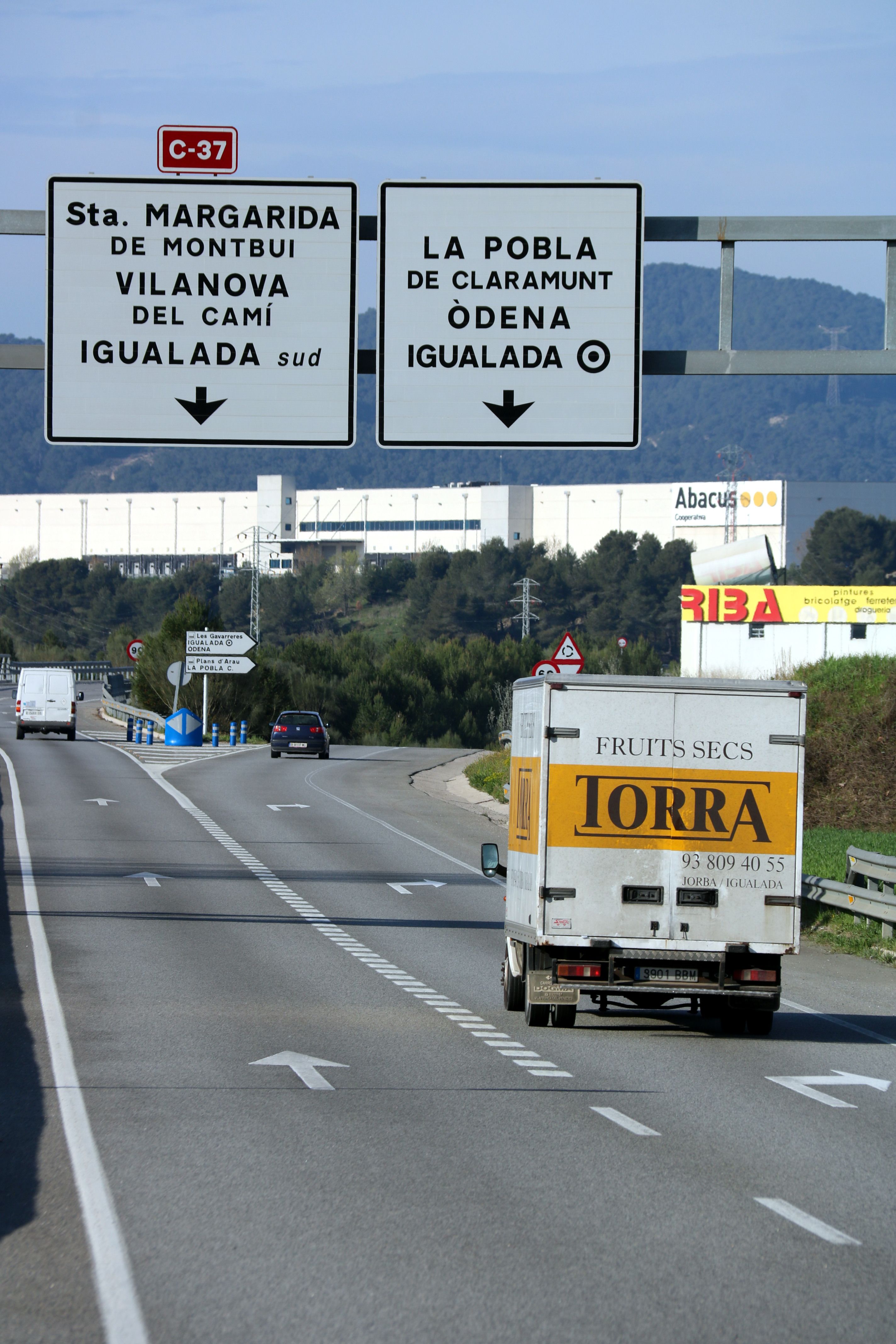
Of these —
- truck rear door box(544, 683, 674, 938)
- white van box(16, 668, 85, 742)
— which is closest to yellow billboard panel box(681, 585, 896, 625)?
white van box(16, 668, 85, 742)

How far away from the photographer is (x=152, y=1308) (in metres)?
5.77

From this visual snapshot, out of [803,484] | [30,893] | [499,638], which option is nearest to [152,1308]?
[30,893]

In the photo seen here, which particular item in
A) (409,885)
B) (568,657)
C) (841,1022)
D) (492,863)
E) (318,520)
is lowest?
(409,885)

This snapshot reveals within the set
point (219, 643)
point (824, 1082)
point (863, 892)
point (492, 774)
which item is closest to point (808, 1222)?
point (824, 1082)

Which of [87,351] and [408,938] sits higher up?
[87,351]

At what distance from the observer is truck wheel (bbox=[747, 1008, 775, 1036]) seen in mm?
12844

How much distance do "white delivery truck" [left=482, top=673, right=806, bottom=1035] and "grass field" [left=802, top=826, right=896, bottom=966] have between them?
619cm

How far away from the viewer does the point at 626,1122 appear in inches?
367

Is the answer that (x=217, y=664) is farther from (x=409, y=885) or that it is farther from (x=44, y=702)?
(x=409, y=885)

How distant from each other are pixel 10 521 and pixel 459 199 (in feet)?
623

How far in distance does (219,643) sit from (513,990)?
4902 centimetres

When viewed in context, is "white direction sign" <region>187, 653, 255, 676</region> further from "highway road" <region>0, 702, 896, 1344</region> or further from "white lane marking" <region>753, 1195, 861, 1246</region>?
"white lane marking" <region>753, 1195, 861, 1246</region>

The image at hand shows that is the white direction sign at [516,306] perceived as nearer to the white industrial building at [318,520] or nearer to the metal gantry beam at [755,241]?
the metal gantry beam at [755,241]

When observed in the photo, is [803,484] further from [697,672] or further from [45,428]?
[45,428]
